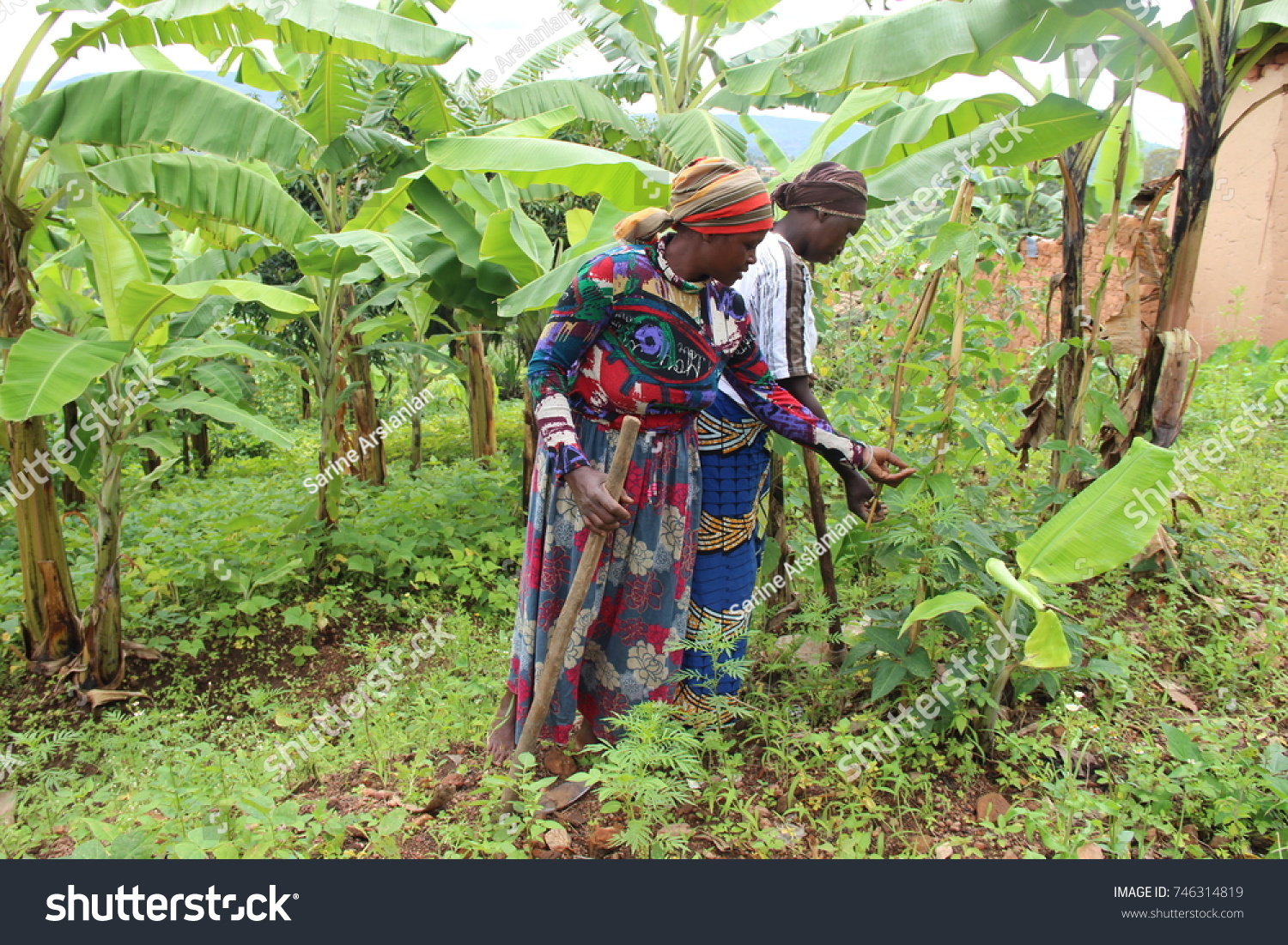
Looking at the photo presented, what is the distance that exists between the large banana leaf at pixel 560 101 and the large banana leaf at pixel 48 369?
3.10 metres

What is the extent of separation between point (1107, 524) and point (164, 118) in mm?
3923

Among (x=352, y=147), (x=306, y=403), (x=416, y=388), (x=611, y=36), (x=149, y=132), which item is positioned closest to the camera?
(x=149, y=132)

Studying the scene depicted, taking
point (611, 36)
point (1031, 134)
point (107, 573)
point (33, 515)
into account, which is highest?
point (611, 36)

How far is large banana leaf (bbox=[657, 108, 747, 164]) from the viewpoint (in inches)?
186

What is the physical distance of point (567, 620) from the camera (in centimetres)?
213

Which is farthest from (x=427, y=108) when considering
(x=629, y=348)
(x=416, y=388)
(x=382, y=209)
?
(x=629, y=348)

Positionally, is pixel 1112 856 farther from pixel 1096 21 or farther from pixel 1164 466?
pixel 1096 21

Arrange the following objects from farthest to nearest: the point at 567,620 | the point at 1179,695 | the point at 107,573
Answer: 1. the point at 107,573
2. the point at 1179,695
3. the point at 567,620

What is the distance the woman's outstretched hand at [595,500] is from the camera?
6.77 feet

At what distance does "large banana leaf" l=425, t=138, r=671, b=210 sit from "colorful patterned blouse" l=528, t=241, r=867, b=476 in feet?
5.25

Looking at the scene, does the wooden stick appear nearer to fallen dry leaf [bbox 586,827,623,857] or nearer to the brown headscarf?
the brown headscarf

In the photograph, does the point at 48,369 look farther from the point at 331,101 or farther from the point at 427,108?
the point at 427,108

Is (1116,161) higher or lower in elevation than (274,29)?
lower

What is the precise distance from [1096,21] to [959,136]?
60cm
